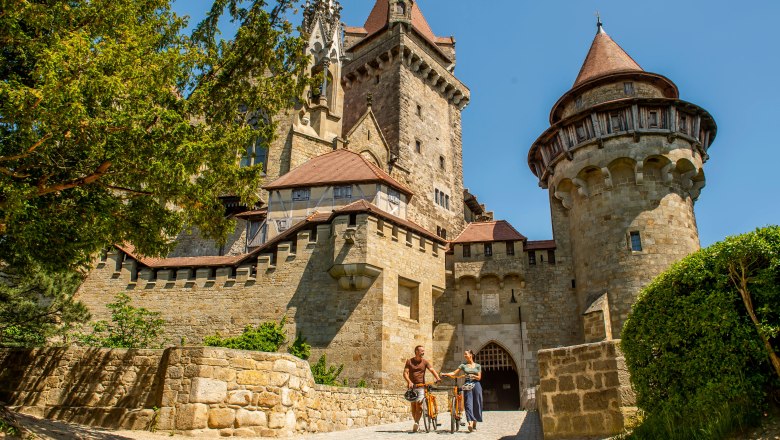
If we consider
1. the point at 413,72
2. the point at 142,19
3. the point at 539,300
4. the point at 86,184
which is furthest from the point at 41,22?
the point at 413,72

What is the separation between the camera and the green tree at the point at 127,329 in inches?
752

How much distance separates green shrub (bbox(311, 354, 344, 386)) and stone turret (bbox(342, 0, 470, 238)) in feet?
41.1

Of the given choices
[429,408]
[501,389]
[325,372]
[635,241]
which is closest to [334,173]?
[325,372]

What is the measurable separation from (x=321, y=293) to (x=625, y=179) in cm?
1201

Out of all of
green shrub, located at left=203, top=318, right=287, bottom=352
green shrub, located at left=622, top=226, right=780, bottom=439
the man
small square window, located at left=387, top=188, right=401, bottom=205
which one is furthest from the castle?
green shrub, located at left=622, top=226, right=780, bottom=439

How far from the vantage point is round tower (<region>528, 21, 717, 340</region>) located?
21.1 m

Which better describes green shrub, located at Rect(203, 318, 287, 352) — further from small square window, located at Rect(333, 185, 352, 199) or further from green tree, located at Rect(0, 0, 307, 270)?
green tree, located at Rect(0, 0, 307, 270)

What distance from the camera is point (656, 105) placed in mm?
22031

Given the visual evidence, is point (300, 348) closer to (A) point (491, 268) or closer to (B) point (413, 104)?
(A) point (491, 268)

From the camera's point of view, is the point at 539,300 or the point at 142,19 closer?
the point at 142,19

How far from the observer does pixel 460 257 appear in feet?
81.8

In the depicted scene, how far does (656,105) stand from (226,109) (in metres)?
17.0

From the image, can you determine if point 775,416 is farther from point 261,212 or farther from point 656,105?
point 261,212

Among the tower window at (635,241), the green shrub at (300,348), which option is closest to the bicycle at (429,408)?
the green shrub at (300,348)
